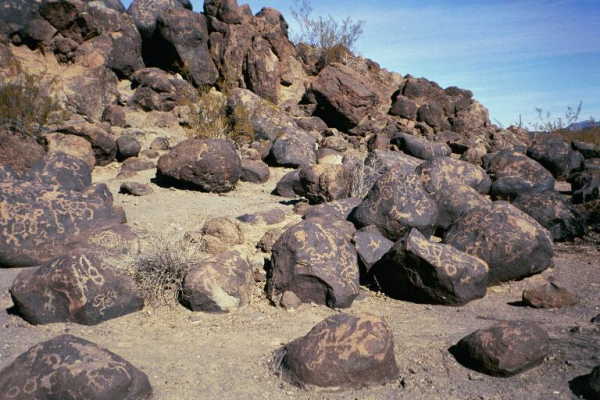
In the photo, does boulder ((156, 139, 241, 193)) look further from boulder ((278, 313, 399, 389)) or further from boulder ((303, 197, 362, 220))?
boulder ((278, 313, 399, 389))

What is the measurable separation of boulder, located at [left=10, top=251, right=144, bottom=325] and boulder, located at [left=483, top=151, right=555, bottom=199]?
6.74 m

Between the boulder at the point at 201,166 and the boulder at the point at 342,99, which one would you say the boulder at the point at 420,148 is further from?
the boulder at the point at 201,166

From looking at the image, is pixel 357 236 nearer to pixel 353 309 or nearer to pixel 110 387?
pixel 353 309

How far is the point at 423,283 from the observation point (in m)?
5.32

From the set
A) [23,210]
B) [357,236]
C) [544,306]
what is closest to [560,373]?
[544,306]

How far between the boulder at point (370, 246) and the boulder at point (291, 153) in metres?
5.38

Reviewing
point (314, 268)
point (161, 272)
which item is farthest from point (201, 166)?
point (314, 268)

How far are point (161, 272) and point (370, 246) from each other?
7.09 ft

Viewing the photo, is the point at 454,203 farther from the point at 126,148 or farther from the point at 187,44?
the point at 187,44

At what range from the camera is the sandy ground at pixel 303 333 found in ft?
11.8

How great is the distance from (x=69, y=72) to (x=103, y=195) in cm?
913

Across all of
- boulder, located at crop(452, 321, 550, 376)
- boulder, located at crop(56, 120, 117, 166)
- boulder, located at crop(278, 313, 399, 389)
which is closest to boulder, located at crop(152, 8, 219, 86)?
boulder, located at crop(56, 120, 117, 166)

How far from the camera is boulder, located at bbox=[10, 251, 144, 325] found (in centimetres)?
465

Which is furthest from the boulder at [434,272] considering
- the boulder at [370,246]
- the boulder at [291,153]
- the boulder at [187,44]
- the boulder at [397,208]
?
the boulder at [187,44]
